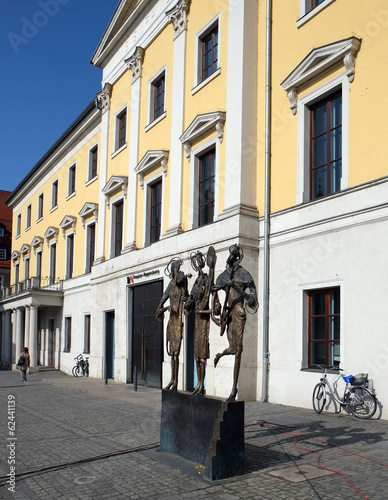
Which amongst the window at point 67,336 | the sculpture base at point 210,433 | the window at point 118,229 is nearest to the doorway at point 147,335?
the window at point 118,229

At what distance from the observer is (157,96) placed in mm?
23156

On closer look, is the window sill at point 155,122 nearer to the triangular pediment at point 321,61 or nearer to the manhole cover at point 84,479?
the triangular pediment at point 321,61

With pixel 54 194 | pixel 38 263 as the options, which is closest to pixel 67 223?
pixel 54 194

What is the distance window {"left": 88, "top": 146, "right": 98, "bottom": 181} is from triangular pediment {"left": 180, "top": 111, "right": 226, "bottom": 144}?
38.8 ft

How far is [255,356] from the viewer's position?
1592 cm

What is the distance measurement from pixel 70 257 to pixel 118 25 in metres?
13.3

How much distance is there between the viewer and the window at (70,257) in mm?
33156

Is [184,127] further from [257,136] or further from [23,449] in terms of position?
[23,449]

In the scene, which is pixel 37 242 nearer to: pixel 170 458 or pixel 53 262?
pixel 53 262

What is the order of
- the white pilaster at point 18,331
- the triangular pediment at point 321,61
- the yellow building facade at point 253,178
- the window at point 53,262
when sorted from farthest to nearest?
the white pilaster at point 18,331, the window at point 53,262, the triangular pediment at point 321,61, the yellow building facade at point 253,178

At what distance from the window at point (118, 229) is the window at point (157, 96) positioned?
15.0ft

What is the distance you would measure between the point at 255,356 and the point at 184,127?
8.43 m

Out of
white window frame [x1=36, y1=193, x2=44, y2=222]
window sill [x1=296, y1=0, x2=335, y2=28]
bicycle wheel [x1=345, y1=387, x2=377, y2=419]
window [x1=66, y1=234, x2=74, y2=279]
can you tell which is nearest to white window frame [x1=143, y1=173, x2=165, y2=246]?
window sill [x1=296, y1=0, x2=335, y2=28]

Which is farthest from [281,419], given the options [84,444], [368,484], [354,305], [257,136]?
[257,136]
